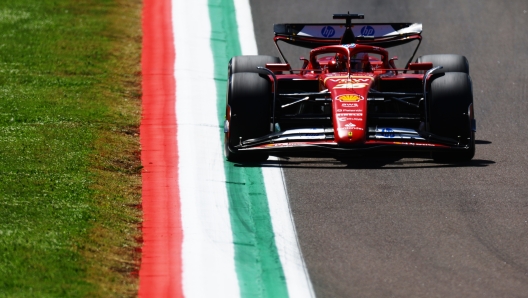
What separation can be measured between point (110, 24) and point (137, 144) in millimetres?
6232

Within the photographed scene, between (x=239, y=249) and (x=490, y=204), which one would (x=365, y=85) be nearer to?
(x=490, y=204)

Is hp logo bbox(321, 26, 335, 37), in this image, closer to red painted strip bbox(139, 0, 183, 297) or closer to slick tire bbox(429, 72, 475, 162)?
red painted strip bbox(139, 0, 183, 297)

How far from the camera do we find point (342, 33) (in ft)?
44.2

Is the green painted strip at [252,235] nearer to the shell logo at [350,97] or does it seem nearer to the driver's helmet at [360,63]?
the shell logo at [350,97]

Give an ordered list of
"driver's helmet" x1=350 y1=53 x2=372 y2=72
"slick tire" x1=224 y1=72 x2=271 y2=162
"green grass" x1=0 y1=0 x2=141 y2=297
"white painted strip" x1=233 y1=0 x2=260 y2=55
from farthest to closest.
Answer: "white painted strip" x1=233 y1=0 x2=260 y2=55, "driver's helmet" x1=350 y1=53 x2=372 y2=72, "slick tire" x1=224 y1=72 x2=271 y2=162, "green grass" x1=0 y1=0 x2=141 y2=297

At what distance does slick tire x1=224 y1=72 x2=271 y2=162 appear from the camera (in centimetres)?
1150

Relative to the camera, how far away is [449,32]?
18141mm

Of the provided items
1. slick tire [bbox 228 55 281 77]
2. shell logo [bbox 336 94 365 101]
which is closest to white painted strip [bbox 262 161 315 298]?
shell logo [bbox 336 94 365 101]

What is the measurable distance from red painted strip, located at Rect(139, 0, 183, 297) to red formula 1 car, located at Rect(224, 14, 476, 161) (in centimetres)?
91

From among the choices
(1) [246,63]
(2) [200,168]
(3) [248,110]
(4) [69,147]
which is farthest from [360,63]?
(4) [69,147]

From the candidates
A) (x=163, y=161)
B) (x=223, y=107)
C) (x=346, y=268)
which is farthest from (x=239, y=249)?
(x=223, y=107)

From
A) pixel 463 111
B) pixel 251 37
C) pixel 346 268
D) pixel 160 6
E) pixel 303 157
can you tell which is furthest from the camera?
pixel 160 6

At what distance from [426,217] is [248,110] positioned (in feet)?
8.15

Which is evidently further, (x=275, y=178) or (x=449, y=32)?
(x=449, y=32)
